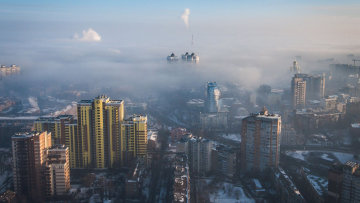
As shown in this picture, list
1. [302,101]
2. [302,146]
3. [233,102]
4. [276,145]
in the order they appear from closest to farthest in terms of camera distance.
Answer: [276,145] → [302,146] → [302,101] → [233,102]

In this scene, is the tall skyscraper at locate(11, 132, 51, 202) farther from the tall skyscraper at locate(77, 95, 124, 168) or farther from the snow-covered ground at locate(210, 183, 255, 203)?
the snow-covered ground at locate(210, 183, 255, 203)

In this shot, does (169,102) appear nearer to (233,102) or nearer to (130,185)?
(233,102)

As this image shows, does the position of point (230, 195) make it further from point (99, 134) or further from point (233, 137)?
point (233, 137)

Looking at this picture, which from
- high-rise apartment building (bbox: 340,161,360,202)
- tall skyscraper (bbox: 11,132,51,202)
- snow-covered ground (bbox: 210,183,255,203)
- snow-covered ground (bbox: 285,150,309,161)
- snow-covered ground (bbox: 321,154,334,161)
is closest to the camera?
high-rise apartment building (bbox: 340,161,360,202)

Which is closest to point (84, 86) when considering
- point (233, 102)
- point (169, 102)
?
point (169, 102)

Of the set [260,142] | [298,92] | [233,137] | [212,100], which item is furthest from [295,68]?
[260,142]

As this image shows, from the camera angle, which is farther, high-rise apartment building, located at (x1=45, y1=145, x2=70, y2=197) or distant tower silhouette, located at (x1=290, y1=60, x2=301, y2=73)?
distant tower silhouette, located at (x1=290, y1=60, x2=301, y2=73)

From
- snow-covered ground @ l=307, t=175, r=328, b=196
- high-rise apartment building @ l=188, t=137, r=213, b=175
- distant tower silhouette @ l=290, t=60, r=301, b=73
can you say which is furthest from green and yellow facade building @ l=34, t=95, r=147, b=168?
distant tower silhouette @ l=290, t=60, r=301, b=73
